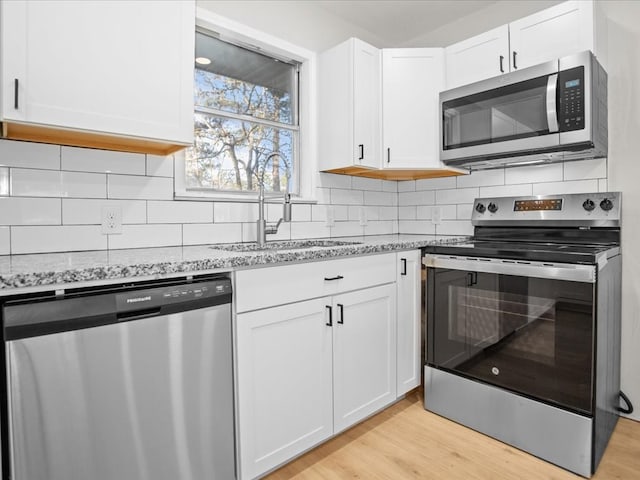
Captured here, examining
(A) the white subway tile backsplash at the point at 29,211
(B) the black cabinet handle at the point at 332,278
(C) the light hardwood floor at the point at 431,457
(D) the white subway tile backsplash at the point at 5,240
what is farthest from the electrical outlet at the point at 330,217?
(D) the white subway tile backsplash at the point at 5,240

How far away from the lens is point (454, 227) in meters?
2.78

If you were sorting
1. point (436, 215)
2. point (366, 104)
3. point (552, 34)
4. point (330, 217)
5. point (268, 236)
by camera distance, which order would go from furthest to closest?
point (436, 215) < point (330, 217) < point (366, 104) < point (268, 236) < point (552, 34)

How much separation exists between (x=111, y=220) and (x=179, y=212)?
32cm

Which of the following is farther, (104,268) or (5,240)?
(5,240)

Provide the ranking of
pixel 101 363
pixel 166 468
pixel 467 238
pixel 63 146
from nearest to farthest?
pixel 101 363 < pixel 166 468 < pixel 63 146 < pixel 467 238

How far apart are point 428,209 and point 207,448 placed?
7.21 feet

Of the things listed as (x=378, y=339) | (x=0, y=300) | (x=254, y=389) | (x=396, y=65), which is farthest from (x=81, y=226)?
(x=396, y=65)

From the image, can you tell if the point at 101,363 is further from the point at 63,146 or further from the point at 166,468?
the point at 63,146

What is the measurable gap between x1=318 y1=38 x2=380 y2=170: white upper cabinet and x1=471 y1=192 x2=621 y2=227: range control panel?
0.78 m

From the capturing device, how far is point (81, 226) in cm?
168

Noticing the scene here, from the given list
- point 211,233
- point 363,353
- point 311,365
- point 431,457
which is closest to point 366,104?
point 211,233

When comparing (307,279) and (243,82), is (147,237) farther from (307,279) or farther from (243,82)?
(243,82)

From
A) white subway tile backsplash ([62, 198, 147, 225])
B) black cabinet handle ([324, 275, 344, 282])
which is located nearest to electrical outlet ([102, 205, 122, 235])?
white subway tile backsplash ([62, 198, 147, 225])

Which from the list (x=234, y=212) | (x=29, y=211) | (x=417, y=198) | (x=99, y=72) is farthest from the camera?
(x=417, y=198)
